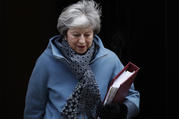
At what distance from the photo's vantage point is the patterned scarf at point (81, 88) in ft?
8.63

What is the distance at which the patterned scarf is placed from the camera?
2.63 metres

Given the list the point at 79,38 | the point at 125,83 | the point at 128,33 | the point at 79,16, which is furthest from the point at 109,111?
the point at 128,33

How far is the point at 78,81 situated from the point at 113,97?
1.01ft

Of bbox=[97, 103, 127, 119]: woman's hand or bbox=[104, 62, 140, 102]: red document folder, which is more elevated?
bbox=[104, 62, 140, 102]: red document folder

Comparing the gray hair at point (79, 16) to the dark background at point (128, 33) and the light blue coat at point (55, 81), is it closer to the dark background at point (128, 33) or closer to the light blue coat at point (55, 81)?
the light blue coat at point (55, 81)

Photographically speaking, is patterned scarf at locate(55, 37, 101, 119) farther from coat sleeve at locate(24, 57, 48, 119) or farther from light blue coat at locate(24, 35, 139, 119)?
coat sleeve at locate(24, 57, 48, 119)

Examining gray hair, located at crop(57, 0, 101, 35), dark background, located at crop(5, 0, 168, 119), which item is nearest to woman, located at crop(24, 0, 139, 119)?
gray hair, located at crop(57, 0, 101, 35)

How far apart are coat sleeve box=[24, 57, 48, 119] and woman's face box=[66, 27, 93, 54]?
0.87ft

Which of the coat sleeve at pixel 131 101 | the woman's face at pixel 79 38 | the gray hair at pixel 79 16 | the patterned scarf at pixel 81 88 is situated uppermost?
the gray hair at pixel 79 16

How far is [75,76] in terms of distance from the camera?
2.71 m

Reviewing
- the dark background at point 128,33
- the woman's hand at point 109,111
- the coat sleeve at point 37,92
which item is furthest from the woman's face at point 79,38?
the dark background at point 128,33

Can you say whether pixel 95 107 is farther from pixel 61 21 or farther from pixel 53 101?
pixel 61 21

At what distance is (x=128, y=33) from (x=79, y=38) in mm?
1602

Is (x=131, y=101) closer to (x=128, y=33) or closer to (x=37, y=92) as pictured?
(x=37, y=92)
